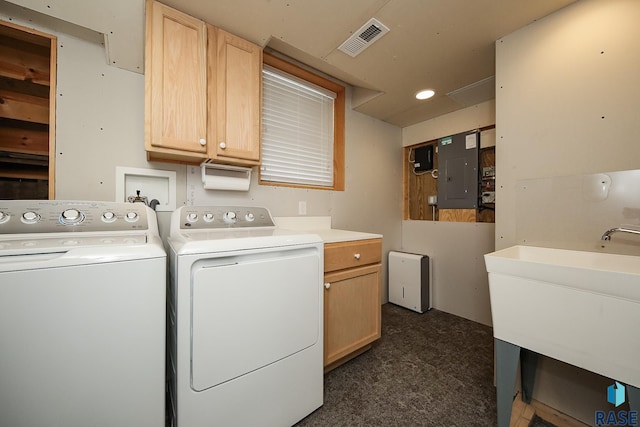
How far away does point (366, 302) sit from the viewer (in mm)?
1722

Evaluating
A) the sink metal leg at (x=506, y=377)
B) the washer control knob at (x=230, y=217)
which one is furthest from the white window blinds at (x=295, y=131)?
the sink metal leg at (x=506, y=377)

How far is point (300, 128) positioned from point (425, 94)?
3.98 ft

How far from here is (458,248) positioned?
8.03 ft

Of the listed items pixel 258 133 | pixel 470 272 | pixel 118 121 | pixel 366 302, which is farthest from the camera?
pixel 470 272

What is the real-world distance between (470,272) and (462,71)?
1840 mm

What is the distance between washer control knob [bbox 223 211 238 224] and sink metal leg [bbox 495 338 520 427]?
5.14 feet

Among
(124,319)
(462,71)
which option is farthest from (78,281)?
(462,71)

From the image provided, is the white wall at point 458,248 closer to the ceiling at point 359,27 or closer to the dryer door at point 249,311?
the ceiling at point 359,27

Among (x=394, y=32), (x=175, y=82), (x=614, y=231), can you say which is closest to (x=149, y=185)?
(x=175, y=82)

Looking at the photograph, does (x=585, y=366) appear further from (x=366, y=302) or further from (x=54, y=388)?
(x=54, y=388)

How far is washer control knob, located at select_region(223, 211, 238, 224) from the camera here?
148cm

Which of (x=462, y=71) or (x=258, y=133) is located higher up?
(x=462, y=71)

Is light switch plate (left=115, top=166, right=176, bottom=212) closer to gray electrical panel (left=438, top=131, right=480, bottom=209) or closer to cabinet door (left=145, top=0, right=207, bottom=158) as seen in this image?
cabinet door (left=145, top=0, right=207, bottom=158)

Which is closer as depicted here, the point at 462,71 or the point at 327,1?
the point at 327,1
